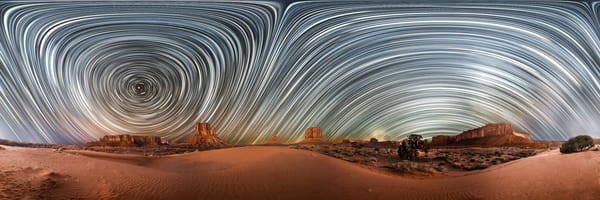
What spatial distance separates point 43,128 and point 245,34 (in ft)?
16.1

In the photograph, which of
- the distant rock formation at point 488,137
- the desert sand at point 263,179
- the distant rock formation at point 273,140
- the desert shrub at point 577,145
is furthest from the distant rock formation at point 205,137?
the desert shrub at point 577,145

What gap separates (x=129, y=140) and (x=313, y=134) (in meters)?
3.88

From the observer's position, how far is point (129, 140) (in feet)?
20.6

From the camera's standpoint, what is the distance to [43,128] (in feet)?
21.5

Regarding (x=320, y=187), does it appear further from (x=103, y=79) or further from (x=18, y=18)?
(x=18, y=18)

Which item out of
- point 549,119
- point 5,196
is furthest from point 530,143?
point 5,196

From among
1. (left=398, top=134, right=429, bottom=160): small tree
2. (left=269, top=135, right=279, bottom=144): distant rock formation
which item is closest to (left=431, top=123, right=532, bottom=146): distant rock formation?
(left=398, top=134, right=429, bottom=160): small tree

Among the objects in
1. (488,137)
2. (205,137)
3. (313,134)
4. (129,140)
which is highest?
(488,137)

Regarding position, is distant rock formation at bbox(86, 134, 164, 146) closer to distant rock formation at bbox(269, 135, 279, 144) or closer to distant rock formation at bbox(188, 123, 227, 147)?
distant rock formation at bbox(188, 123, 227, 147)

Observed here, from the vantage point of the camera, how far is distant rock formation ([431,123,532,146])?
19.5 feet

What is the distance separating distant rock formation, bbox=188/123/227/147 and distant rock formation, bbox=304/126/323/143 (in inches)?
70.3

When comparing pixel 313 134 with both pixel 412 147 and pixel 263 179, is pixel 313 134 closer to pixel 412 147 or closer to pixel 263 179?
pixel 263 179

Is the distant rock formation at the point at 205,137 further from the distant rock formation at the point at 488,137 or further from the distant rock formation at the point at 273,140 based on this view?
the distant rock formation at the point at 488,137

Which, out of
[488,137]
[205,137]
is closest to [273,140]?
[205,137]
